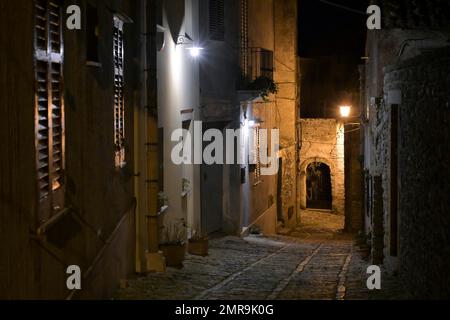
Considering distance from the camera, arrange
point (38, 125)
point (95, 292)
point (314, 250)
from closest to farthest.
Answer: point (38, 125) < point (95, 292) < point (314, 250)

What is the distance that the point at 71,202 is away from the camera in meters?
7.61

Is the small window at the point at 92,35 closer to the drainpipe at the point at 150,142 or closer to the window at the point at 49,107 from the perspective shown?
the window at the point at 49,107

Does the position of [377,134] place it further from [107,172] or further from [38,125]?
[38,125]

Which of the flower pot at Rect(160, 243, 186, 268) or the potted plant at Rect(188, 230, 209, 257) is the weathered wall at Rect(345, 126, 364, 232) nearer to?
the potted plant at Rect(188, 230, 209, 257)

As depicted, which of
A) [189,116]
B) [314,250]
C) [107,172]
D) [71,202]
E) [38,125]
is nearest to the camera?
[38,125]

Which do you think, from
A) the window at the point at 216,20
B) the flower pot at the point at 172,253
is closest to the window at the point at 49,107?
the flower pot at the point at 172,253

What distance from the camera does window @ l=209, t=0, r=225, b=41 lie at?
59.9 ft

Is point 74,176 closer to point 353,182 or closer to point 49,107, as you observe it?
point 49,107

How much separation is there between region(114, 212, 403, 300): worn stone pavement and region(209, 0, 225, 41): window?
5.41 m

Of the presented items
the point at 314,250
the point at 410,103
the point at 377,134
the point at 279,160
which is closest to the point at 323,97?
the point at 279,160

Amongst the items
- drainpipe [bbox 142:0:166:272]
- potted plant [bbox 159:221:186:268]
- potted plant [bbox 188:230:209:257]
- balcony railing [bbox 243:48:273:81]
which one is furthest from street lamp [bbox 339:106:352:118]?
drainpipe [bbox 142:0:166:272]

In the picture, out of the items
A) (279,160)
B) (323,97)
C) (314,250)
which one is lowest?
(314,250)

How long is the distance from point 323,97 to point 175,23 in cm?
2138

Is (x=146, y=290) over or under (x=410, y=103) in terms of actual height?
under
